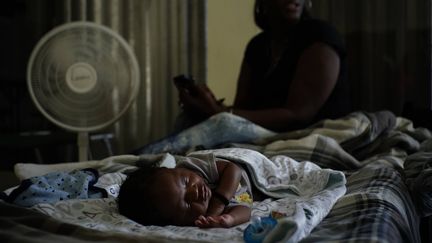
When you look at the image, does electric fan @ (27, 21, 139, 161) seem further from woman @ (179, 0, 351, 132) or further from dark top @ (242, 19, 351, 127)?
dark top @ (242, 19, 351, 127)

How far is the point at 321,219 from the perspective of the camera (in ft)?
2.92

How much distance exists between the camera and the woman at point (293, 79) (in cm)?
174

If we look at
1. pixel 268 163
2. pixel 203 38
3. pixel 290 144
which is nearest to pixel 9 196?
pixel 268 163

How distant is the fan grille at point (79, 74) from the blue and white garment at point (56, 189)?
0.89 meters

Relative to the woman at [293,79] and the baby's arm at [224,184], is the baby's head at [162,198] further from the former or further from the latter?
the woman at [293,79]

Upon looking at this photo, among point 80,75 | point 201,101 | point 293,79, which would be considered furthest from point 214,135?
point 80,75

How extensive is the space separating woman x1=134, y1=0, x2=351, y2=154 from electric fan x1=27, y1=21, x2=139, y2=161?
0.30 m

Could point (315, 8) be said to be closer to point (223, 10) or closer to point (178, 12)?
point (223, 10)

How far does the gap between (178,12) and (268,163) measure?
1.68m

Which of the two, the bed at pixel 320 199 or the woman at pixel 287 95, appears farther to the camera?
the woman at pixel 287 95

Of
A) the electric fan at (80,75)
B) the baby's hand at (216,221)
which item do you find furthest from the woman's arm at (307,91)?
the baby's hand at (216,221)

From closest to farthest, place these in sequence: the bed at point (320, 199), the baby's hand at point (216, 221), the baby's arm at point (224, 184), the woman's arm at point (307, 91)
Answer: the bed at point (320, 199)
the baby's hand at point (216, 221)
the baby's arm at point (224, 184)
the woman's arm at point (307, 91)

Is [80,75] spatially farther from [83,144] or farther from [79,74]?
[83,144]

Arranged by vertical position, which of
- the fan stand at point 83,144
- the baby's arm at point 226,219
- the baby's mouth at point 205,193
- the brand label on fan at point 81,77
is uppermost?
the brand label on fan at point 81,77
